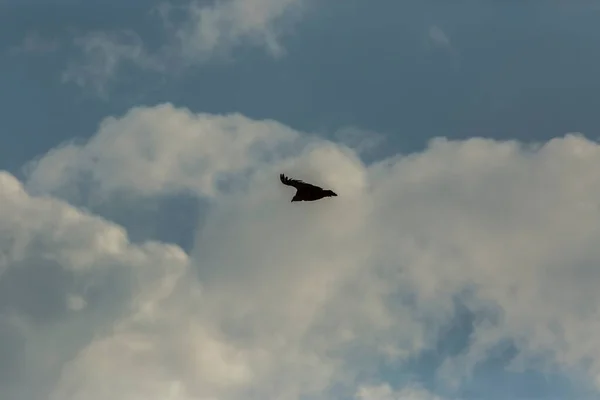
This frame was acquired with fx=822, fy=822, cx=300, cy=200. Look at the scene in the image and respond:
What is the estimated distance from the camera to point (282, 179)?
9869cm

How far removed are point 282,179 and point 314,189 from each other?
483 centimetres

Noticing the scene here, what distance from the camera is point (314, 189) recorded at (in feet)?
332
